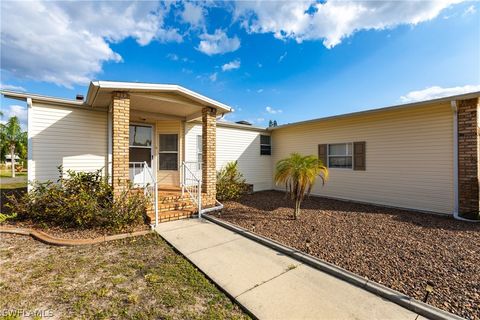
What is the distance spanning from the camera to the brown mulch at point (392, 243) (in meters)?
2.66

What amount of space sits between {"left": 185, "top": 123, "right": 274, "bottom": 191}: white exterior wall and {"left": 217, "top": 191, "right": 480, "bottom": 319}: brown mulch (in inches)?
126

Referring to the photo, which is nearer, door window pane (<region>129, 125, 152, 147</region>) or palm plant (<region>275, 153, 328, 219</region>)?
palm plant (<region>275, 153, 328, 219</region>)

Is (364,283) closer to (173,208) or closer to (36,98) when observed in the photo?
(173,208)

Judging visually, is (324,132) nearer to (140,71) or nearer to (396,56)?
(396,56)

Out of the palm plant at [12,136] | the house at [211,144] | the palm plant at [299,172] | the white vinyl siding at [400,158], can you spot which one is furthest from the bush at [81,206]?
the palm plant at [12,136]

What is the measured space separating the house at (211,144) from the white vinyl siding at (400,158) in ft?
0.09

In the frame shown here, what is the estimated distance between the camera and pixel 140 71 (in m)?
9.04

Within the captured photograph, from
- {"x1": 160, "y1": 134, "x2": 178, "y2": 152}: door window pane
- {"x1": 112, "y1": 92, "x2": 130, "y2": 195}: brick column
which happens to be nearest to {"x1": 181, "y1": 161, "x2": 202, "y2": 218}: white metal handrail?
{"x1": 160, "y1": 134, "x2": 178, "y2": 152}: door window pane

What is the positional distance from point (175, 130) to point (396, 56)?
27.5 feet

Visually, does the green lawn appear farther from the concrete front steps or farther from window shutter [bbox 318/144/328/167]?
window shutter [bbox 318/144/328/167]

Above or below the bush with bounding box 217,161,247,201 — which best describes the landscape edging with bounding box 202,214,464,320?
below

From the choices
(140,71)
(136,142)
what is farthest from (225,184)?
(140,71)

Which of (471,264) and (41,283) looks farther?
(471,264)

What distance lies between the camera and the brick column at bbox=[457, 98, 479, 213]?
5637 millimetres
